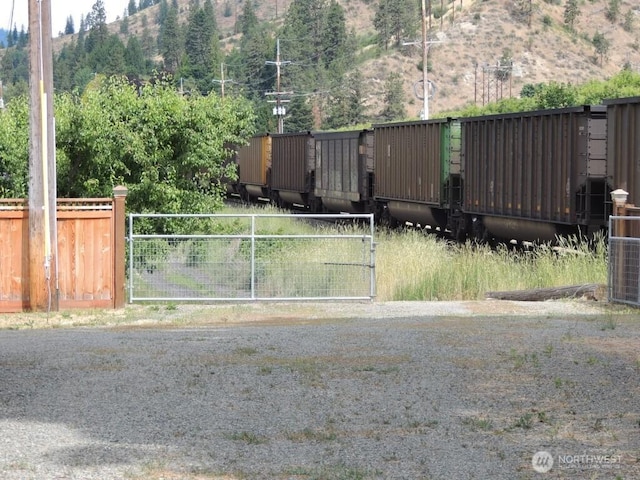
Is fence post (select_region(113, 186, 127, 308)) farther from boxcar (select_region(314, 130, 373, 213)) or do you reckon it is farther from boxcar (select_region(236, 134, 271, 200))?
boxcar (select_region(236, 134, 271, 200))

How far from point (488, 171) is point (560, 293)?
891cm

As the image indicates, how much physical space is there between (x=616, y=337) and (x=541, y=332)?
98 centimetres

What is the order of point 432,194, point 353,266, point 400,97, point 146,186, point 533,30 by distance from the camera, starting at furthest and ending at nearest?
1. point 533,30
2. point 400,97
3. point 432,194
4. point 146,186
5. point 353,266

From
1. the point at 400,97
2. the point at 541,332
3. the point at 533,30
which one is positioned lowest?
the point at 541,332

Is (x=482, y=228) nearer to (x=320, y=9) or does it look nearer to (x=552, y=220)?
(x=552, y=220)

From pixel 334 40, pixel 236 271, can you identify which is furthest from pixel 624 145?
pixel 334 40

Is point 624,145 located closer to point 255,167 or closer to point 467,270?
point 467,270

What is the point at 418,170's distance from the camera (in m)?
34.0

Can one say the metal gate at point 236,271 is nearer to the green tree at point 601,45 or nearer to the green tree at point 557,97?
the green tree at point 557,97

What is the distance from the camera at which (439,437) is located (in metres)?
8.77

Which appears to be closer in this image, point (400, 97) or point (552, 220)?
point (552, 220)

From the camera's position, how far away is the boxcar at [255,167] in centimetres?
5609

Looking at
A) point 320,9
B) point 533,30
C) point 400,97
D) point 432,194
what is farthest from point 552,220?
point 320,9

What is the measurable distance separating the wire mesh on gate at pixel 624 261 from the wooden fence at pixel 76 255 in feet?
26.4
